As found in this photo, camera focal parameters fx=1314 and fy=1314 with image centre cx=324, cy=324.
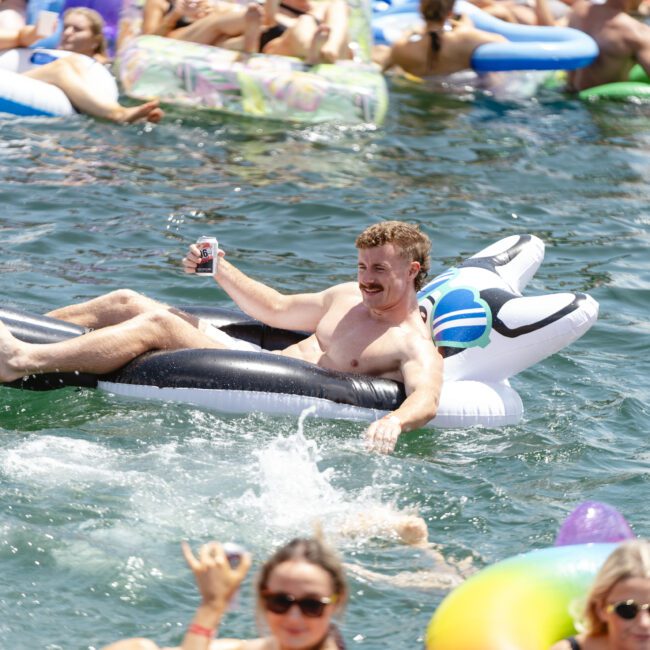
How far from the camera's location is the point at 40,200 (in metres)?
9.17

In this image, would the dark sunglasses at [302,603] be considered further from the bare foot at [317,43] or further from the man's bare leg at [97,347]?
the bare foot at [317,43]

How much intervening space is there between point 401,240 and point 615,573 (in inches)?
112

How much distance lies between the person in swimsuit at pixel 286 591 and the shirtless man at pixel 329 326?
251 cm

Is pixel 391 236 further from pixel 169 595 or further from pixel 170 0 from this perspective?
pixel 170 0

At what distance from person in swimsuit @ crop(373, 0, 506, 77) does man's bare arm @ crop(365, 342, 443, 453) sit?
727 cm

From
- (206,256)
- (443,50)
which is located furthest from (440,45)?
(206,256)

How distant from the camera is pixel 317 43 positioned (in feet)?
37.2

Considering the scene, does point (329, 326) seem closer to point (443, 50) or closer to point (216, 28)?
point (216, 28)

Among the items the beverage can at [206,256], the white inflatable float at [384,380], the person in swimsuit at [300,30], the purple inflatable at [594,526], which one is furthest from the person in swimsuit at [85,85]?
the purple inflatable at [594,526]

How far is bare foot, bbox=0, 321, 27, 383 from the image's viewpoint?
5.80 m

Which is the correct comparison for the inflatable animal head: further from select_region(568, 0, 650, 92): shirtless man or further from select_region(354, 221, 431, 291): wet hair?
select_region(568, 0, 650, 92): shirtless man

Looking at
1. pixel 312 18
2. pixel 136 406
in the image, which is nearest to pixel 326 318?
pixel 136 406

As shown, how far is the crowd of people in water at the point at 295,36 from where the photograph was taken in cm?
1094

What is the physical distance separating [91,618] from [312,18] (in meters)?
8.56
